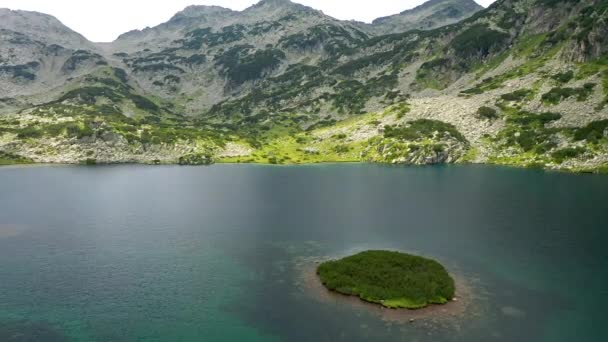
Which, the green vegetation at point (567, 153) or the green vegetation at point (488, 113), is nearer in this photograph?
the green vegetation at point (567, 153)

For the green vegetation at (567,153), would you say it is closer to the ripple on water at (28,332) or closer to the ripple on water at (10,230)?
the ripple on water at (28,332)

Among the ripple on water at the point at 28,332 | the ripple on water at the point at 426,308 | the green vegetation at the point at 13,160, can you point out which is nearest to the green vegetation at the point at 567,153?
the ripple on water at the point at 426,308

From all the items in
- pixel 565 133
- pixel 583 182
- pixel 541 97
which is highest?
pixel 541 97

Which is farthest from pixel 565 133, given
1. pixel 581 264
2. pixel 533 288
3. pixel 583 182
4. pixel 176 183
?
pixel 176 183

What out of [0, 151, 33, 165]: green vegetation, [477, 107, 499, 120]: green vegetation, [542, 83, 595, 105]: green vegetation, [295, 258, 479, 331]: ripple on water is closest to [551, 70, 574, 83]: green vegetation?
[542, 83, 595, 105]: green vegetation

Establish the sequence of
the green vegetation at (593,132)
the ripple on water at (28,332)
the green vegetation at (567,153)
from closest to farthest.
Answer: the ripple on water at (28,332) < the green vegetation at (567,153) < the green vegetation at (593,132)

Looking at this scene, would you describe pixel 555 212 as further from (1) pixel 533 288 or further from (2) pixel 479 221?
(1) pixel 533 288

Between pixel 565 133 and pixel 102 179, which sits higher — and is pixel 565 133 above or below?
above

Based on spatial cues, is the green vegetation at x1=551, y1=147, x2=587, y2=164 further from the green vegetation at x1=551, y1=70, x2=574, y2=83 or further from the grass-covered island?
the grass-covered island
